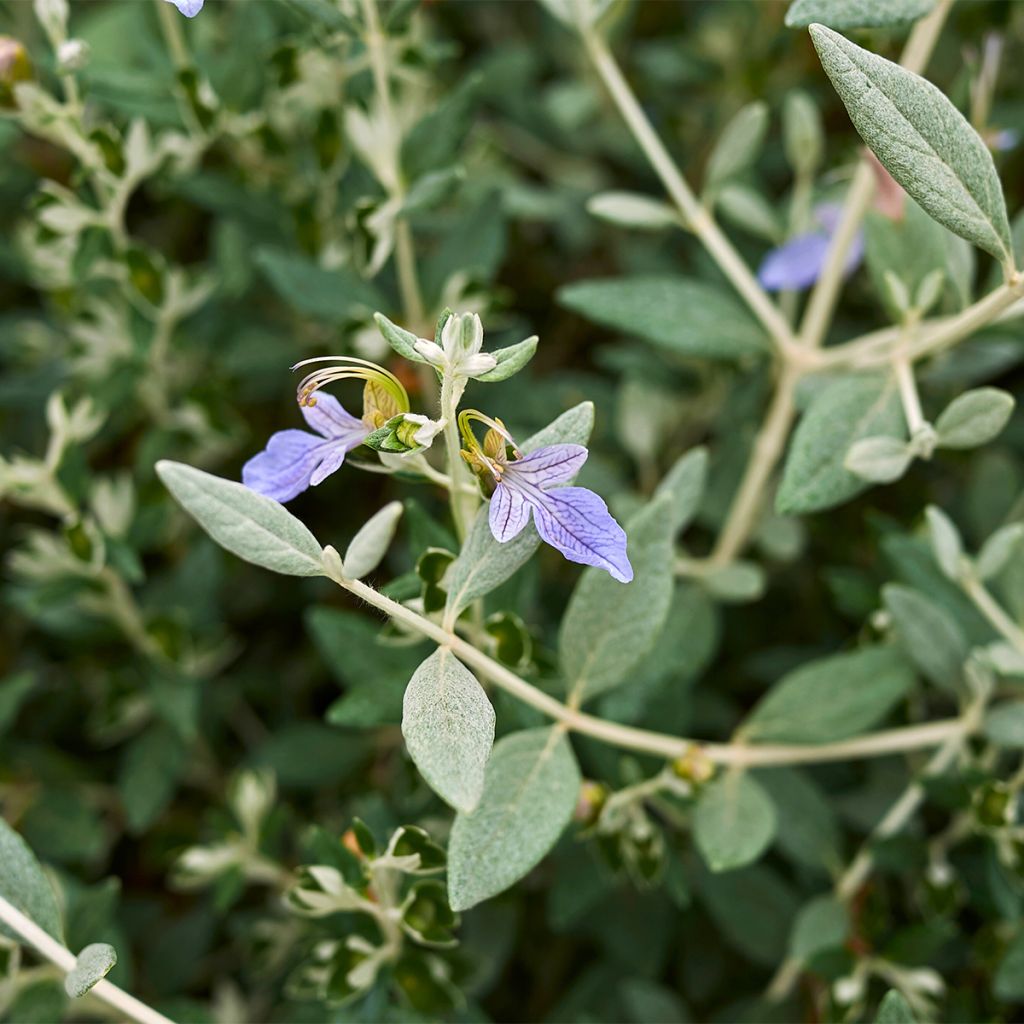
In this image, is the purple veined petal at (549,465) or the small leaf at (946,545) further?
the small leaf at (946,545)

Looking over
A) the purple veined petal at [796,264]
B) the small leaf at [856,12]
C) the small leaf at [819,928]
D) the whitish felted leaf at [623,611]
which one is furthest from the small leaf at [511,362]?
the small leaf at [819,928]

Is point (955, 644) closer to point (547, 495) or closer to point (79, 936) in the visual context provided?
point (547, 495)

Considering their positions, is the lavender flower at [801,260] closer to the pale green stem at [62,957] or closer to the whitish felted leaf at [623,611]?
the whitish felted leaf at [623,611]

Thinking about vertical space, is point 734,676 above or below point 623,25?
below

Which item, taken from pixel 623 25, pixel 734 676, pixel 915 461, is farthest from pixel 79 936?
pixel 623 25

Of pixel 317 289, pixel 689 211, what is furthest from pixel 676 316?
pixel 317 289

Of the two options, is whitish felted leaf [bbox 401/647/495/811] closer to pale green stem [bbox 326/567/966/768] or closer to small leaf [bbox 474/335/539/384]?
pale green stem [bbox 326/567/966/768]
